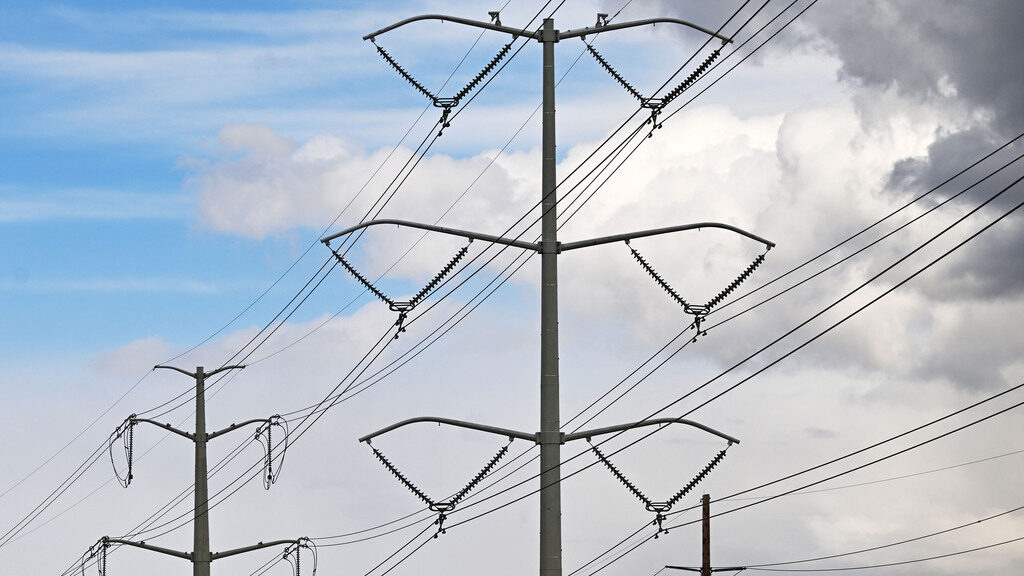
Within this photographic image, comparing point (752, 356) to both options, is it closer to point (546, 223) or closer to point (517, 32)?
point (546, 223)

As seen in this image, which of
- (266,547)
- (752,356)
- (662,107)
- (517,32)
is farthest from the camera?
(266,547)

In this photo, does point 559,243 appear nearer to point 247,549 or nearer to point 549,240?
point 549,240

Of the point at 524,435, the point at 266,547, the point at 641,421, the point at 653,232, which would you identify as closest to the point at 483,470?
the point at 524,435

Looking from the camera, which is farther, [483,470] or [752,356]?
[483,470]

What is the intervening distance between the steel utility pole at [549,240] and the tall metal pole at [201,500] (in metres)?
20.9

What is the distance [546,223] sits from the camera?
914 inches

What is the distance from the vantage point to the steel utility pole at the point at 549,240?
22.4m

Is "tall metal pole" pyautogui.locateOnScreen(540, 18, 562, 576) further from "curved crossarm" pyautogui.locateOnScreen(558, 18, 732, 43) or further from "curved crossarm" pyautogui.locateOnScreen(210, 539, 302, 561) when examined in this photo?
"curved crossarm" pyautogui.locateOnScreen(210, 539, 302, 561)

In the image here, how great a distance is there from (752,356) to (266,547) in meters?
24.0

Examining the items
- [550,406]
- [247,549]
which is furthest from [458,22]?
[247,549]

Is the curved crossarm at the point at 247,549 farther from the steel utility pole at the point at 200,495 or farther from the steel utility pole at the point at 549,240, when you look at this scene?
the steel utility pole at the point at 549,240

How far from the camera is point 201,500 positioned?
42188mm

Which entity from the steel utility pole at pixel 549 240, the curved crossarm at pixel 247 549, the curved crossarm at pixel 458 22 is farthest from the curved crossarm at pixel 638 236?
the curved crossarm at pixel 247 549

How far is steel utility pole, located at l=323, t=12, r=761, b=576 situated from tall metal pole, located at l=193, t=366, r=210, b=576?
2087 cm
